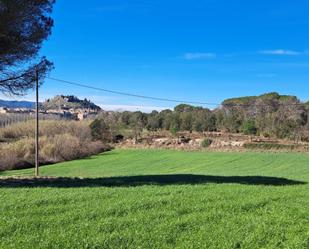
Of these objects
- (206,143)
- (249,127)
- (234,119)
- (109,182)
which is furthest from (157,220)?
(234,119)

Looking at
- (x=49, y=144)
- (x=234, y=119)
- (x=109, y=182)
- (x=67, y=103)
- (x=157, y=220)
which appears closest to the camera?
(x=157, y=220)

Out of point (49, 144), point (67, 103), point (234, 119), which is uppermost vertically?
point (67, 103)

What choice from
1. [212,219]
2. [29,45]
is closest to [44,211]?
[212,219]

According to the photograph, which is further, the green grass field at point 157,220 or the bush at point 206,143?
the bush at point 206,143

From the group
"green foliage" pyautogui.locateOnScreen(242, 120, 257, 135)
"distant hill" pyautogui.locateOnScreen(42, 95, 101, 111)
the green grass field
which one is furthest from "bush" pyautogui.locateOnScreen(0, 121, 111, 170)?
"distant hill" pyautogui.locateOnScreen(42, 95, 101, 111)

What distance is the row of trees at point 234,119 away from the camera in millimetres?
60281

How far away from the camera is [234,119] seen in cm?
6762

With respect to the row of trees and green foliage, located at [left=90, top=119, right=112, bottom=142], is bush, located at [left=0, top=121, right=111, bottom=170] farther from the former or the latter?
the row of trees

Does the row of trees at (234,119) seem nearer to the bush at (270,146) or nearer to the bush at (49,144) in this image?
the bush at (49,144)

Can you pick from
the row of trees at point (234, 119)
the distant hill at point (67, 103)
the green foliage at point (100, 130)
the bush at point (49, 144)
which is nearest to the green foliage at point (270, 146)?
the row of trees at point (234, 119)

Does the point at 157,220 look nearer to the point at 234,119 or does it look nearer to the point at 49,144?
the point at 49,144

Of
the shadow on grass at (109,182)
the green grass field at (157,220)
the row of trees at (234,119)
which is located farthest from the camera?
the row of trees at (234,119)

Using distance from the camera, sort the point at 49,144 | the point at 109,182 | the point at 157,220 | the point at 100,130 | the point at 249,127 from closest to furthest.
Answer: the point at 157,220, the point at 109,182, the point at 49,144, the point at 249,127, the point at 100,130

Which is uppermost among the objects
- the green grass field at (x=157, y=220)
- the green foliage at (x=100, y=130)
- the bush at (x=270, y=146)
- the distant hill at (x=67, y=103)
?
the distant hill at (x=67, y=103)
